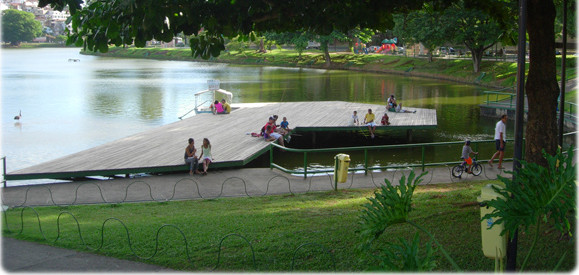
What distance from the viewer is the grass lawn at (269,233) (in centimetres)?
830

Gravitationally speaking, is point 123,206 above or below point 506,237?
below

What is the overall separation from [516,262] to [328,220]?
12.2 ft

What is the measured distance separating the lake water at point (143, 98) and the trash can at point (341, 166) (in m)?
6.37

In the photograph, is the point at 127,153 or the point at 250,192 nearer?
the point at 250,192

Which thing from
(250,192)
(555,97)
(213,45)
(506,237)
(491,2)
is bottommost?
(250,192)

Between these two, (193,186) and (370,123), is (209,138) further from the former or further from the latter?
(370,123)

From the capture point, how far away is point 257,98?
42.1 m

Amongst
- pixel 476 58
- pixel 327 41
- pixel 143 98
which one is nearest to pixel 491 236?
pixel 143 98

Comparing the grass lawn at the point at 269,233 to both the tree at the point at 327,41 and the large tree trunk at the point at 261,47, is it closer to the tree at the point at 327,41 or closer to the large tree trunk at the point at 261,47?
the tree at the point at 327,41

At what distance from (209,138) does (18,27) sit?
414 feet

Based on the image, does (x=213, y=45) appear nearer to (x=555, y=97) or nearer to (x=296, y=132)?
(x=555, y=97)

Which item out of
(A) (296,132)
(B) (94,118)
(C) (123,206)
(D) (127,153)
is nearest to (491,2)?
(C) (123,206)

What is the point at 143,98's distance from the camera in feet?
139

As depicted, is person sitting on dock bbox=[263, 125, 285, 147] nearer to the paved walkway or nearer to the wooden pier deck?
the wooden pier deck
